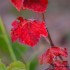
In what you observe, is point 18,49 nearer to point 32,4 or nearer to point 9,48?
point 9,48

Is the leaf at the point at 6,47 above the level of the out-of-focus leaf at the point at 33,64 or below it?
above

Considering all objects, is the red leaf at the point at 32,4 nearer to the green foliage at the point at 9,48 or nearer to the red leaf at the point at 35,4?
the red leaf at the point at 35,4

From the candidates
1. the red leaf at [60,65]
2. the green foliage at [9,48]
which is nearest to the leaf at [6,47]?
the green foliage at [9,48]

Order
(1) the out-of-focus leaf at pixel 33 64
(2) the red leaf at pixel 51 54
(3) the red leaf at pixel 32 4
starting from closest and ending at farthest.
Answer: (3) the red leaf at pixel 32 4
(2) the red leaf at pixel 51 54
(1) the out-of-focus leaf at pixel 33 64

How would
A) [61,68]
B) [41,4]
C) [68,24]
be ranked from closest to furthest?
[41,4]
[61,68]
[68,24]

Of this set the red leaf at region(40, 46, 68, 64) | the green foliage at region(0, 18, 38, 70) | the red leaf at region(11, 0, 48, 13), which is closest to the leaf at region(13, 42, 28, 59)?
the green foliage at region(0, 18, 38, 70)

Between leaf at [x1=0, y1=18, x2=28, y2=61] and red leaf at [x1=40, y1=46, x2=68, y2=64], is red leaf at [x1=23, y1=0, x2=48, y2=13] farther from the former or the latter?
leaf at [x1=0, y1=18, x2=28, y2=61]

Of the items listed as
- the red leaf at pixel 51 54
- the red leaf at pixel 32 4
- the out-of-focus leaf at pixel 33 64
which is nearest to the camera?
the red leaf at pixel 32 4

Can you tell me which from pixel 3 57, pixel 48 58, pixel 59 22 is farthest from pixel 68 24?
pixel 48 58

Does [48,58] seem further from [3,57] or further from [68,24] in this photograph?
[68,24]

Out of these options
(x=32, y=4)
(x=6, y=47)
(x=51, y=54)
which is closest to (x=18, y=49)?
(x=6, y=47)
